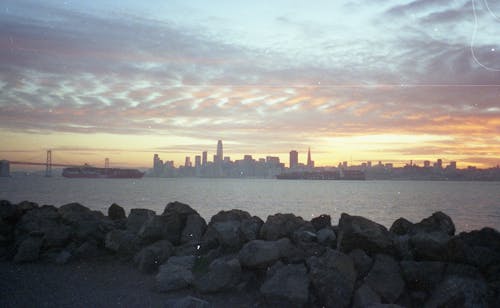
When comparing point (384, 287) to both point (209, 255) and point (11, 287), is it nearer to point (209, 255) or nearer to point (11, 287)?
point (209, 255)

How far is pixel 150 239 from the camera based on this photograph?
12.8m

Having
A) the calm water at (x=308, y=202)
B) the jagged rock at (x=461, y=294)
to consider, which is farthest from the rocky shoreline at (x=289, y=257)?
the calm water at (x=308, y=202)

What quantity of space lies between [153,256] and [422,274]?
6.33 metres

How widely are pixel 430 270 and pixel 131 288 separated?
6.49 meters

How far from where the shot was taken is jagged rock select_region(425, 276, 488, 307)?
→ 8625mm

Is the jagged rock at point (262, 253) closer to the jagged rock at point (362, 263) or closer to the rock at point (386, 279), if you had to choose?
the jagged rock at point (362, 263)

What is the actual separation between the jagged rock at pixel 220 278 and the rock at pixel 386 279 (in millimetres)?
2805

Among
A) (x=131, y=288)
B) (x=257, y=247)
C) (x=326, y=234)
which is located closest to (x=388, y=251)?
(x=326, y=234)

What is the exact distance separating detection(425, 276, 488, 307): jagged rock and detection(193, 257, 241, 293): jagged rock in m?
3.98

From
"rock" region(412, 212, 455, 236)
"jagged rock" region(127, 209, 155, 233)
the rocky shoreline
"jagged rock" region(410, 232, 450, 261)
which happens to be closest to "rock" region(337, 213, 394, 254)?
the rocky shoreline

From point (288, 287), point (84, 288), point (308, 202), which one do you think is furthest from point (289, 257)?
point (308, 202)

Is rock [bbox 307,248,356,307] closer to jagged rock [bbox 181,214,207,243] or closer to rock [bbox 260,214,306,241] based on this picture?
rock [bbox 260,214,306,241]

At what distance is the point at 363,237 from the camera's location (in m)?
10.4

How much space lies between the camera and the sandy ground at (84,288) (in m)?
9.34
